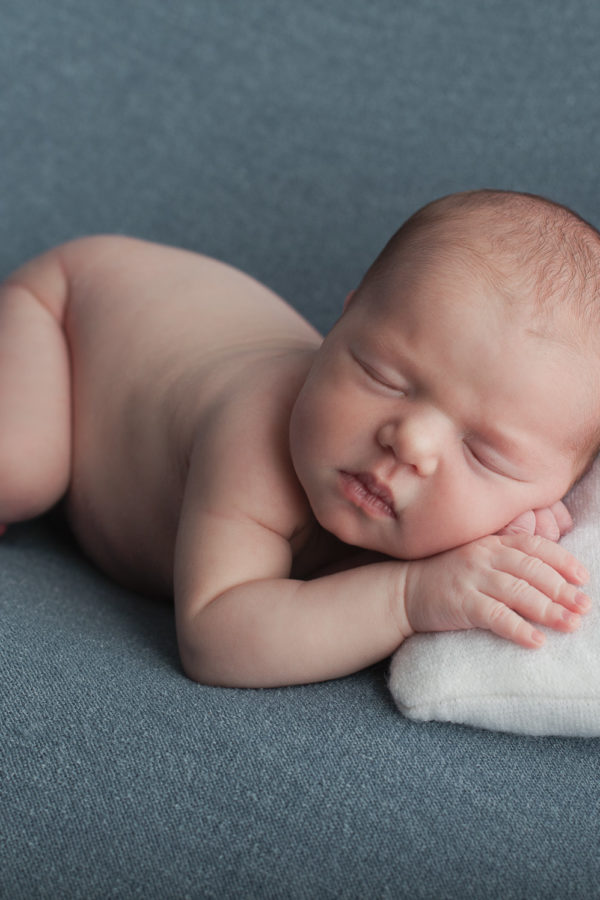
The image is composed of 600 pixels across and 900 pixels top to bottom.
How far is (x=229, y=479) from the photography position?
0.99m

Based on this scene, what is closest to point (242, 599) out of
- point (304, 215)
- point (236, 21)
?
point (304, 215)

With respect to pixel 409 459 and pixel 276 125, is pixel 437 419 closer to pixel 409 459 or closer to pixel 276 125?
pixel 409 459

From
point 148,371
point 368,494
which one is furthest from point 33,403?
point 368,494

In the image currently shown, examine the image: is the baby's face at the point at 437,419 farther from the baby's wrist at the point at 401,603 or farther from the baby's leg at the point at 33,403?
the baby's leg at the point at 33,403

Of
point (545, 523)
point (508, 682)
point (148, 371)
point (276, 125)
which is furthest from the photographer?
point (276, 125)

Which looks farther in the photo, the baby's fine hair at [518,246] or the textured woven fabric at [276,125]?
the textured woven fabric at [276,125]

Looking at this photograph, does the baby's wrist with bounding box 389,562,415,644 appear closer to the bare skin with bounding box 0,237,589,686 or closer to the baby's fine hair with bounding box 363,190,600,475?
the bare skin with bounding box 0,237,589,686

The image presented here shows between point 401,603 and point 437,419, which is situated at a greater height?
point 437,419

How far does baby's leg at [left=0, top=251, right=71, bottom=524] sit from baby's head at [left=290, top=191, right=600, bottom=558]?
0.45 metres

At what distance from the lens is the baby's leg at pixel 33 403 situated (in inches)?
48.6

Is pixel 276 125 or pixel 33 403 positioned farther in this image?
pixel 276 125

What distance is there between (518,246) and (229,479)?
38 cm

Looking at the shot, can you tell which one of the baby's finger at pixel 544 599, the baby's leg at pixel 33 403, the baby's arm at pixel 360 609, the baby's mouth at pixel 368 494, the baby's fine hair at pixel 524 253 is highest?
the baby's fine hair at pixel 524 253

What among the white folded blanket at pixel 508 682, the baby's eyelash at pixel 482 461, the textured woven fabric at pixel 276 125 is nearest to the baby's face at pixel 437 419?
the baby's eyelash at pixel 482 461
